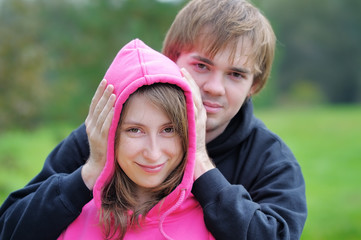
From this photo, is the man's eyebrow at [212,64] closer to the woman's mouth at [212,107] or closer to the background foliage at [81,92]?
the woman's mouth at [212,107]

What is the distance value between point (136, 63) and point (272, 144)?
1.04 m

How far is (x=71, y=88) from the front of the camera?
28.8 feet

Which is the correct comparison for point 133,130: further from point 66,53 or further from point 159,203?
point 66,53

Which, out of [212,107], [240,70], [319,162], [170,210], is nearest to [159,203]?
[170,210]

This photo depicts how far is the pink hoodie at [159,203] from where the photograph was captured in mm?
2432

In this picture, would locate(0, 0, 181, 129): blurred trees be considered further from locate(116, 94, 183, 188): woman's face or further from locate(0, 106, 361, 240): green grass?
locate(116, 94, 183, 188): woman's face

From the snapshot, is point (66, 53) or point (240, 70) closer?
point (240, 70)

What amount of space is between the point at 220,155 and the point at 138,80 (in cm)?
92

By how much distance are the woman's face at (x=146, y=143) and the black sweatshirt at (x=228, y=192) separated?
244mm

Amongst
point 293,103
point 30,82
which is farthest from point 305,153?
point 293,103

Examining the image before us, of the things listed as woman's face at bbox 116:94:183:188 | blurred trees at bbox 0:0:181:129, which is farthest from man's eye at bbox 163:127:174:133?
blurred trees at bbox 0:0:181:129

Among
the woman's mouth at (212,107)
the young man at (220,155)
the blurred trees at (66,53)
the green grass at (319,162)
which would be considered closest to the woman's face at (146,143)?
the young man at (220,155)

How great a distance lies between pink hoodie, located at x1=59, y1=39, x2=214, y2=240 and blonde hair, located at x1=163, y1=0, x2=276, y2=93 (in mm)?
462

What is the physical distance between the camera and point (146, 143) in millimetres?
2398
